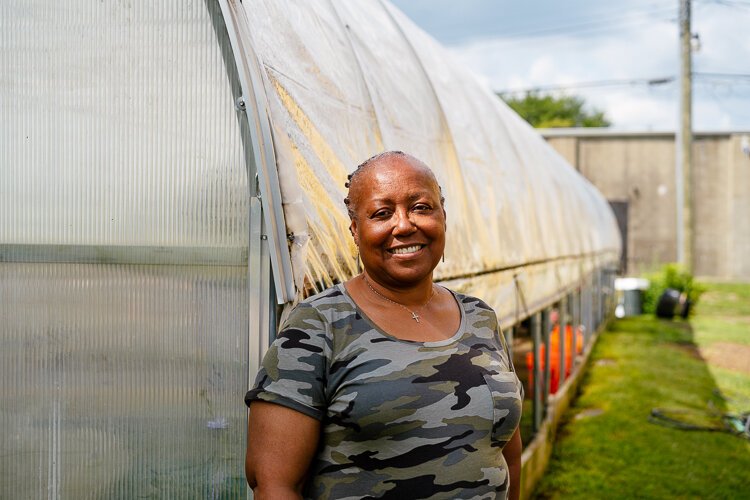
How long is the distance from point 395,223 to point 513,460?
34.5 inches

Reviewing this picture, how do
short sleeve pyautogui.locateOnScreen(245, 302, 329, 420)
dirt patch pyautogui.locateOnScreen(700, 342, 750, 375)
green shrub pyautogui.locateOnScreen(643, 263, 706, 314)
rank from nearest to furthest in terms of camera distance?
short sleeve pyautogui.locateOnScreen(245, 302, 329, 420) < dirt patch pyautogui.locateOnScreen(700, 342, 750, 375) < green shrub pyautogui.locateOnScreen(643, 263, 706, 314)

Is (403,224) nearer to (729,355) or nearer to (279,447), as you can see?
(279,447)

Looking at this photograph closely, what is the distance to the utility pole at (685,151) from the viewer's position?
2138cm

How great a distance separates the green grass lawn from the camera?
6.18 meters

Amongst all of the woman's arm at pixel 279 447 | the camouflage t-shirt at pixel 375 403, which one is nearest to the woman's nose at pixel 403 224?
the camouflage t-shirt at pixel 375 403

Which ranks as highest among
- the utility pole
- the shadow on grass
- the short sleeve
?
the utility pole

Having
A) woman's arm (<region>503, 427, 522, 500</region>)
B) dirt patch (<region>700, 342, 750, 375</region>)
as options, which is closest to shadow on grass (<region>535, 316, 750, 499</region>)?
dirt patch (<region>700, 342, 750, 375</region>)

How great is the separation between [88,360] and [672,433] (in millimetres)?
6696

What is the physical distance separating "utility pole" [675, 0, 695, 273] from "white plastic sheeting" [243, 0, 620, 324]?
15.3 m

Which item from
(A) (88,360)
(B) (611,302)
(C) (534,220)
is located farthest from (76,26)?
(B) (611,302)

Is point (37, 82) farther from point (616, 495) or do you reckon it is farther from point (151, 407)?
point (616, 495)

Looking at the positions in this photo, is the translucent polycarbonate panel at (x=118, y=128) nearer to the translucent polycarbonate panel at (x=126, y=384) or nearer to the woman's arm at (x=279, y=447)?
the translucent polycarbonate panel at (x=126, y=384)

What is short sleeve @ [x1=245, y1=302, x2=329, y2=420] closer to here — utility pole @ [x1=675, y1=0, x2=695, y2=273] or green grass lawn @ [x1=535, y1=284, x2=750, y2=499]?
green grass lawn @ [x1=535, y1=284, x2=750, y2=499]

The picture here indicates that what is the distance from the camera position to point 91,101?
2.43 m
